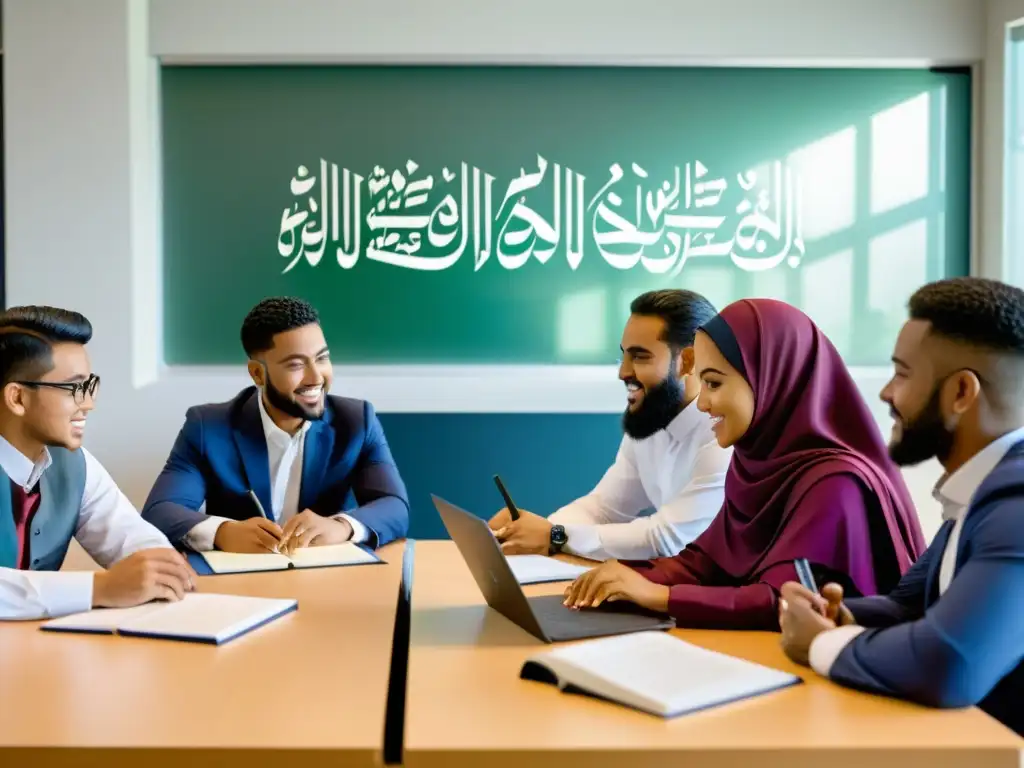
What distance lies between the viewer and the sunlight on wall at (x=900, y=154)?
4.09m

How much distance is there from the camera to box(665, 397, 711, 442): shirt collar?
8.80ft

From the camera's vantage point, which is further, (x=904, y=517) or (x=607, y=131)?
(x=607, y=131)

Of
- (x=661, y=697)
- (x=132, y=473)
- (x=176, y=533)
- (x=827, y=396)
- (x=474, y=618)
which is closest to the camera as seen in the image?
(x=661, y=697)

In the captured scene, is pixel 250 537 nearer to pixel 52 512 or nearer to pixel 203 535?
Result: pixel 203 535

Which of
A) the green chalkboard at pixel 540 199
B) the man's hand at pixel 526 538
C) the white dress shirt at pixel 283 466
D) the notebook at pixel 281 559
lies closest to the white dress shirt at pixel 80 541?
the notebook at pixel 281 559

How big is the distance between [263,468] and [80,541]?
0.60 m

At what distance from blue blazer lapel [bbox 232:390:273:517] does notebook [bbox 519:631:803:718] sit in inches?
62.1

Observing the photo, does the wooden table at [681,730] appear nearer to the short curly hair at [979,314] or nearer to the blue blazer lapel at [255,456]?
the short curly hair at [979,314]

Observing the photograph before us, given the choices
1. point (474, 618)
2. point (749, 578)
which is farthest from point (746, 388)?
point (474, 618)

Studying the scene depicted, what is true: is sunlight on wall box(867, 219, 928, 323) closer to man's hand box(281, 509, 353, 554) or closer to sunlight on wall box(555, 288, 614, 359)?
sunlight on wall box(555, 288, 614, 359)

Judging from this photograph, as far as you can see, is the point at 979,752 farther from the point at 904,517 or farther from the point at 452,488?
the point at 452,488

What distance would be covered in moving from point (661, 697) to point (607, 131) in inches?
124

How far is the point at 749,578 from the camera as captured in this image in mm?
1884

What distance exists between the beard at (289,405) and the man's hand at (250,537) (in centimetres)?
53
